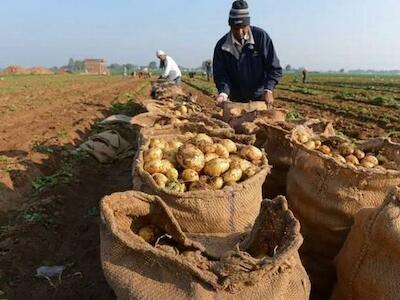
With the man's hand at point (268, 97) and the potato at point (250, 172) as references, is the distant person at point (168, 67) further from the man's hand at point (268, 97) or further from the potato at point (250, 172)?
the potato at point (250, 172)

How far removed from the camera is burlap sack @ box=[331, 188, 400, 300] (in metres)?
2.33

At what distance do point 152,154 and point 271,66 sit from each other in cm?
252

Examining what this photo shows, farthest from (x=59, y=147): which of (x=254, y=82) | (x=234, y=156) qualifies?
(x=234, y=156)

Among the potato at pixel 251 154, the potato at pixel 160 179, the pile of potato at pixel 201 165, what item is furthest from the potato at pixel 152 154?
the potato at pixel 251 154

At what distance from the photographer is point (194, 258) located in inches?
90.0

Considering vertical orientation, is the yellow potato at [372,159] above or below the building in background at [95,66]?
above

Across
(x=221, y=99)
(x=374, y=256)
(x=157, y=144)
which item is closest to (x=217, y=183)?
(x=157, y=144)

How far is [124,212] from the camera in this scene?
2.43 metres

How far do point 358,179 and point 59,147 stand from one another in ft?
21.5

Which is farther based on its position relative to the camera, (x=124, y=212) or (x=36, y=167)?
(x=36, y=167)

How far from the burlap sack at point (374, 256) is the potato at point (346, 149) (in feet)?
3.35

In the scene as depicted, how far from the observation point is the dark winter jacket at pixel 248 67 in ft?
17.1

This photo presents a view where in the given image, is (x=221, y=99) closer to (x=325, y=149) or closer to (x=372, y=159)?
(x=325, y=149)

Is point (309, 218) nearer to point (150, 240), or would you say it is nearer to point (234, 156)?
point (234, 156)
